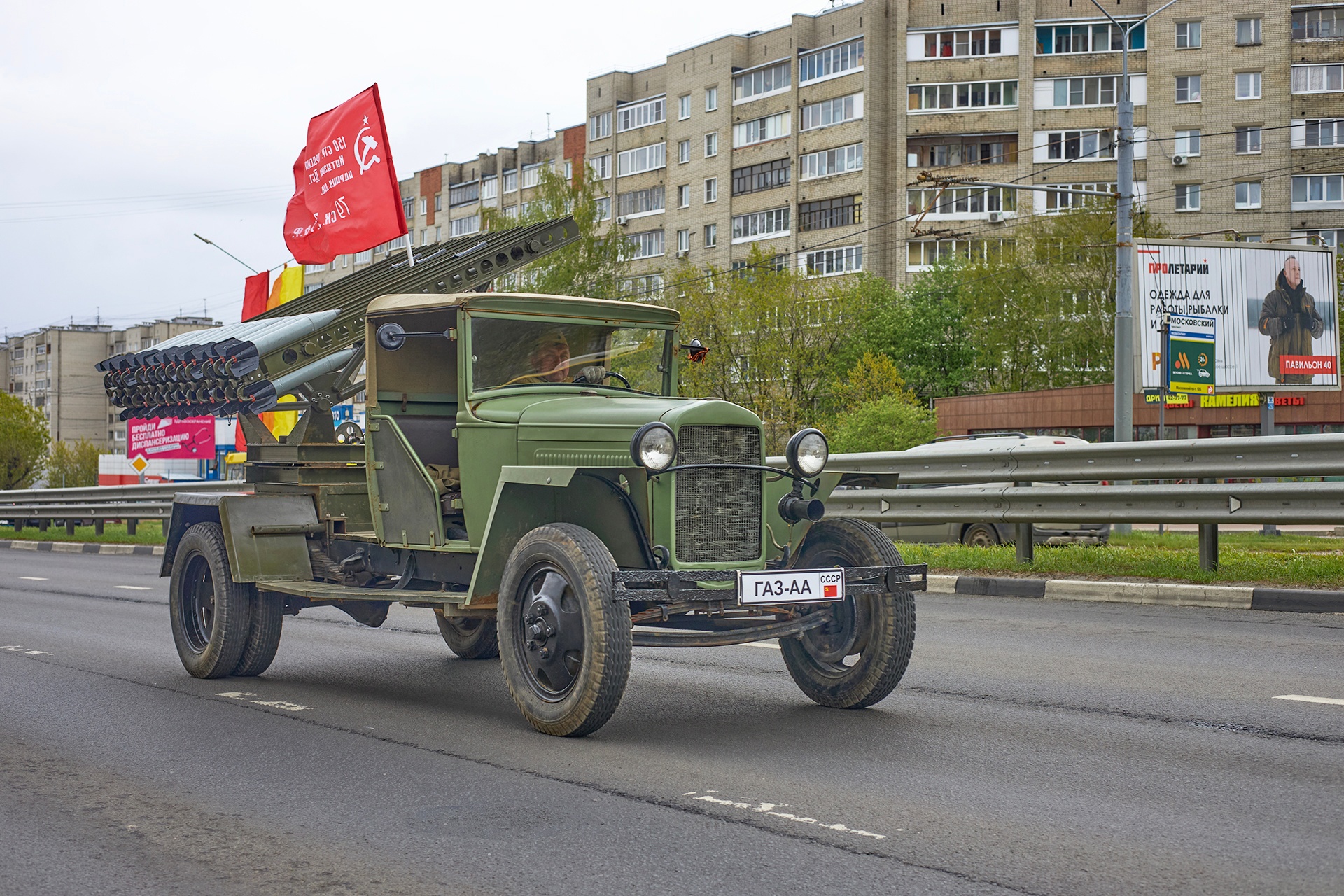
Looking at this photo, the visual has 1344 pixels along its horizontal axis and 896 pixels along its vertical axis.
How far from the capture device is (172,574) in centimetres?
915

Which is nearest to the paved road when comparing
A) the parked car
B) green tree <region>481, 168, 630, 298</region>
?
the parked car

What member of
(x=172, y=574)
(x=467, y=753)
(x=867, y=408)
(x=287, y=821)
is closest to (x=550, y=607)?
(x=467, y=753)

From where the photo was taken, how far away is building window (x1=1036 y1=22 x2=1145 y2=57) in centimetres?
6456

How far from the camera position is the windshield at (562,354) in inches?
302

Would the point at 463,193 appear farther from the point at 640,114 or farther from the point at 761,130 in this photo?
the point at 761,130

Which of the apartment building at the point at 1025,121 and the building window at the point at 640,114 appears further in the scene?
the building window at the point at 640,114

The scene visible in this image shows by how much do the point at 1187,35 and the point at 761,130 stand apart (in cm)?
2186

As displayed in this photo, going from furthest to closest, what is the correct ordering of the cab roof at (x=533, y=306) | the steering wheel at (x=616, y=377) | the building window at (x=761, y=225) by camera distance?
the building window at (x=761, y=225) → the steering wheel at (x=616, y=377) → the cab roof at (x=533, y=306)

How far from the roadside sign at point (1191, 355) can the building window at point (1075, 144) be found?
122 feet

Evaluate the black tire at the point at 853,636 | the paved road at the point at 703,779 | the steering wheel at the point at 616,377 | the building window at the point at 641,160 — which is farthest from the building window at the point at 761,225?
the black tire at the point at 853,636

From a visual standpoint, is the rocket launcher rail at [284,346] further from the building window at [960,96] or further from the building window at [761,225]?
the building window at [761,225]

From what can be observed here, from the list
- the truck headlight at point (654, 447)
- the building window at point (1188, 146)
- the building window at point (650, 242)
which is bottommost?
the truck headlight at point (654, 447)

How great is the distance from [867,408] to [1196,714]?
3619cm

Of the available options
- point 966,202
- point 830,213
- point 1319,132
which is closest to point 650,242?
point 830,213
